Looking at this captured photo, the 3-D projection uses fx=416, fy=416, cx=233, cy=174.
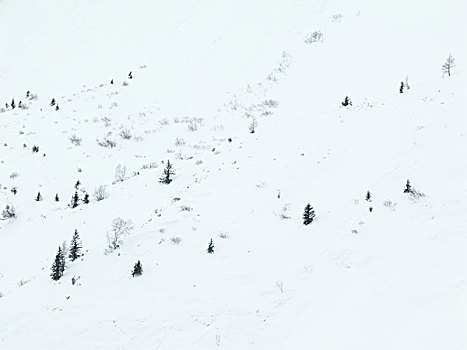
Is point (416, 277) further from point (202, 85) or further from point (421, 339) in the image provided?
point (202, 85)

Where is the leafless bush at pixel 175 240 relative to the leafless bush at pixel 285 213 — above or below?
below

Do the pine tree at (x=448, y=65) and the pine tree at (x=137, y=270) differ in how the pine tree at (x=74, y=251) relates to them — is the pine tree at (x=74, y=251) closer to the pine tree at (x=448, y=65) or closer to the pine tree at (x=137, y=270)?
the pine tree at (x=137, y=270)

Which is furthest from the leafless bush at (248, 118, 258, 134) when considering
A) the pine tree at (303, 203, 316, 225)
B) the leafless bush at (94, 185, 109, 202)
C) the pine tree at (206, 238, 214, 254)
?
the pine tree at (206, 238, 214, 254)

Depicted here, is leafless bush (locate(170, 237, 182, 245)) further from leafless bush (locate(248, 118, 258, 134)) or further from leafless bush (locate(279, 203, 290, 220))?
leafless bush (locate(248, 118, 258, 134))

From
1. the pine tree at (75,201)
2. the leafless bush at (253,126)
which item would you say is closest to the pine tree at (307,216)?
the leafless bush at (253,126)

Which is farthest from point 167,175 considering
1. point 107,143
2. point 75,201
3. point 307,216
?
point 107,143

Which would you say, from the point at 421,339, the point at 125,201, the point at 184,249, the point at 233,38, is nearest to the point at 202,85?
the point at 233,38

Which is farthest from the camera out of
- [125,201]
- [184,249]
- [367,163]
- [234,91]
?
[234,91]
